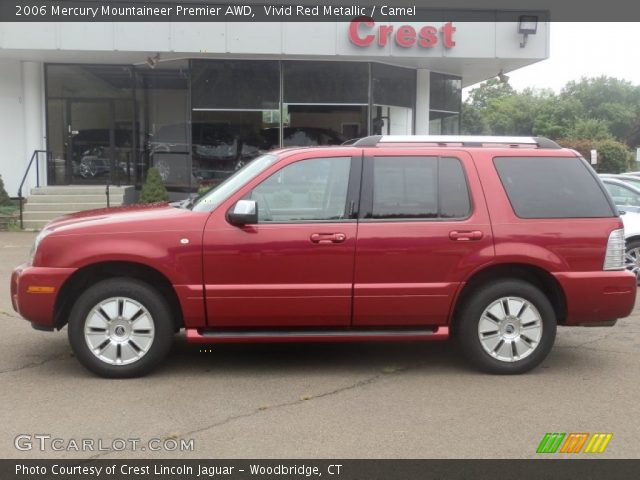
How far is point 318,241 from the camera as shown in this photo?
550 centimetres

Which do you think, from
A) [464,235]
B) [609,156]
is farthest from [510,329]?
[609,156]

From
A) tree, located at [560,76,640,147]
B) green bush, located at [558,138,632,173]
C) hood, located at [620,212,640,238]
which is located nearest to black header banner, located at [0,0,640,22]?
hood, located at [620,212,640,238]

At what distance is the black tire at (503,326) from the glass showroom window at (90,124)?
554 inches

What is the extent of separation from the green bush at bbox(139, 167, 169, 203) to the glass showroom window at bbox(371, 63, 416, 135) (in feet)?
17.1

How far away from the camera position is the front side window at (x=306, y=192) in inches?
220

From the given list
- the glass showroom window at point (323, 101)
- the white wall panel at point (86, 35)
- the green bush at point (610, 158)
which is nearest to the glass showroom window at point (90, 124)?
the white wall panel at point (86, 35)

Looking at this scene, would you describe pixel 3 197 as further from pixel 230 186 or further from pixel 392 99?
pixel 230 186

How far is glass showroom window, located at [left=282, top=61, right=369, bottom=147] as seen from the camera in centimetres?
1645

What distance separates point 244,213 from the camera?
5.34m

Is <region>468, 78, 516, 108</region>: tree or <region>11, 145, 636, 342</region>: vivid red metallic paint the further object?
<region>468, 78, 516, 108</region>: tree

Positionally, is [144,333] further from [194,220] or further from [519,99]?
[519,99]

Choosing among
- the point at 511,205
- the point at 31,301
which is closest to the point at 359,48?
the point at 511,205
